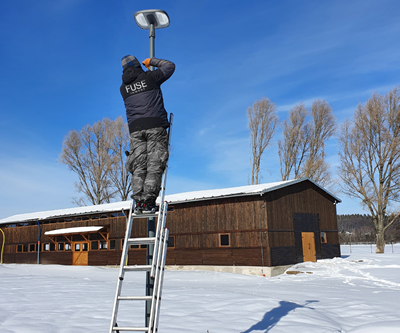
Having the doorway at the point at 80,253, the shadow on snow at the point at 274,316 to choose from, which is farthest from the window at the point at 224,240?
the doorway at the point at 80,253

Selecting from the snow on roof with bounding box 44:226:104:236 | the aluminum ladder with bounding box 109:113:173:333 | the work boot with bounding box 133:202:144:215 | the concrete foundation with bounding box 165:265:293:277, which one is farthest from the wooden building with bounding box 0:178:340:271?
the aluminum ladder with bounding box 109:113:173:333

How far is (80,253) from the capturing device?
25641 millimetres

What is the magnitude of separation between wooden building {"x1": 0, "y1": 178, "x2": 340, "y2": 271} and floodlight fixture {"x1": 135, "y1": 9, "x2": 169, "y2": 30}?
14.1 m

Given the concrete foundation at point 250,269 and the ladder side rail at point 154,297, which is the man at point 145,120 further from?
the concrete foundation at point 250,269

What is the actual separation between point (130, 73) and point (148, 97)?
0.47 m

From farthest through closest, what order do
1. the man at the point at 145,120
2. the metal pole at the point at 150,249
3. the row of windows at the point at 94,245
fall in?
the row of windows at the point at 94,245, the man at the point at 145,120, the metal pole at the point at 150,249

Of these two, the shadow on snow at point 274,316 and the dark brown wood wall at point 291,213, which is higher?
the dark brown wood wall at point 291,213

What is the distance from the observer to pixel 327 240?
23719 mm

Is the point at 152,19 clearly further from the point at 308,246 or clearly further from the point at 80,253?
the point at 80,253

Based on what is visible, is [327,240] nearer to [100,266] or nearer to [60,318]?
[100,266]

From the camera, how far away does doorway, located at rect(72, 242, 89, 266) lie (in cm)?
2534

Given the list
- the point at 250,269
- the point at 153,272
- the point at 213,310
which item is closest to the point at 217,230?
the point at 250,269

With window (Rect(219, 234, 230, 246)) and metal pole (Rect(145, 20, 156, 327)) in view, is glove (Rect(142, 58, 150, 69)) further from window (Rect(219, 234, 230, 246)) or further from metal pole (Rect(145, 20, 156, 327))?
window (Rect(219, 234, 230, 246))

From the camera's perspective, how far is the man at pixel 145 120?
4633mm
